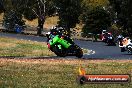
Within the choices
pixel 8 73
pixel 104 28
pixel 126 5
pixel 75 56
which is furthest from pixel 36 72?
pixel 126 5

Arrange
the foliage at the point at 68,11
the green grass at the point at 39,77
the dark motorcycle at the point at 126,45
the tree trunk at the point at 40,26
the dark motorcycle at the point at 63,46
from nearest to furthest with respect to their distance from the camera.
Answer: the green grass at the point at 39,77
the dark motorcycle at the point at 63,46
the dark motorcycle at the point at 126,45
the tree trunk at the point at 40,26
the foliage at the point at 68,11

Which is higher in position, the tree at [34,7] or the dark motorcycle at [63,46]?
the tree at [34,7]

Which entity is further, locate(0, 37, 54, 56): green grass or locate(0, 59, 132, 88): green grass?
locate(0, 37, 54, 56): green grass

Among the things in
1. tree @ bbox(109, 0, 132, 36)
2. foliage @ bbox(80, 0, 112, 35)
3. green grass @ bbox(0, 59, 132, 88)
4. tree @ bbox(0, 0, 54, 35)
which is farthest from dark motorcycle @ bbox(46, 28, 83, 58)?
tree @ bbox(109, 0, 132, 36)

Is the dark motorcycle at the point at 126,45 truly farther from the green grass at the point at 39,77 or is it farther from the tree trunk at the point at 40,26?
the tree trunk at the point at 40,26

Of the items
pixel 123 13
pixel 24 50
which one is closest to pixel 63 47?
pixel 24 50

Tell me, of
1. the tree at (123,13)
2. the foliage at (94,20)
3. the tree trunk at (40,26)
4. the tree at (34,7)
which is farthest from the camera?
the tree at (123,13)

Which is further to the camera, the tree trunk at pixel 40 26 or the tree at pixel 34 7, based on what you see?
the tree at pixel 34 7

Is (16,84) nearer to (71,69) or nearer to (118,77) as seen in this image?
(118,77)

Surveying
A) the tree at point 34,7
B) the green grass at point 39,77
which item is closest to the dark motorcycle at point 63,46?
the green grass at point 39,77

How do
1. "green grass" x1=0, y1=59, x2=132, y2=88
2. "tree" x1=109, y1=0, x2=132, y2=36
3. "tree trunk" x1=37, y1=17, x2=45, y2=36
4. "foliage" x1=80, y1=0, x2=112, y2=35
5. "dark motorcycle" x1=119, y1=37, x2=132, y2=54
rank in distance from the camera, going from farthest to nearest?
"tree" x1=109, y1=0, x2=132, y2=36, "tree trunk" x1=37, y1=17, x2=45, y2=36, "foliage" x1=80, y1=0, x2=112, y2=35, "dark motorcycle" x1=119, y1=37, x2=132, y2=54, "green grass" x1=0, y1=59, x2=132, y2=88

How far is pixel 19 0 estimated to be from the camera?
67.0 metres

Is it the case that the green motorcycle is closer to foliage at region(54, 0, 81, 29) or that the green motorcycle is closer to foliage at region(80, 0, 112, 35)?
foliage at region(80, 0, 112, 35)

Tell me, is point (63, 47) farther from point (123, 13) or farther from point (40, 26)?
point (123, 13)
